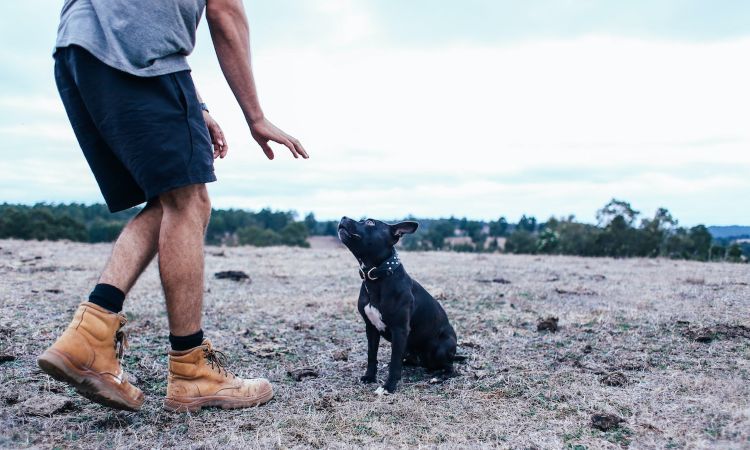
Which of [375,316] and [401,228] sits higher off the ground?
[401,228]

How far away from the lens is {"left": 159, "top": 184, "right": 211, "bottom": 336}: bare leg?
2.96m

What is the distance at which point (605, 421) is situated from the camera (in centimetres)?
299

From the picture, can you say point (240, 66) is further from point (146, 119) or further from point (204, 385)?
point (204, 385)

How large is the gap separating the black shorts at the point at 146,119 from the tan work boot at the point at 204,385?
873mm

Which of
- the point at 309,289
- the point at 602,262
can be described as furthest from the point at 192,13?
the point at 602,262

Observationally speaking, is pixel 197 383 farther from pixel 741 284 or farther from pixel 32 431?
pixel 741 284

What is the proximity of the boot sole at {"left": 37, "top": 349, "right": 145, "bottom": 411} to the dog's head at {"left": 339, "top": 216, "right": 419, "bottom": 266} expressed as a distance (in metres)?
1.83

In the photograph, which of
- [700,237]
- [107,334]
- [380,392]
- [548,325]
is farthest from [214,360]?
[700,237]

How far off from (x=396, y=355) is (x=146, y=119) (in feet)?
6.93

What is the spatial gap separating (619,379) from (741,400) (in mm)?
680

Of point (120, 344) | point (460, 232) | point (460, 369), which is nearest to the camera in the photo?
point (120, 344)

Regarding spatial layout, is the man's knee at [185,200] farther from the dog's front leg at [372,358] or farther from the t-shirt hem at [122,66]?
the dog's front leg at [372,358]

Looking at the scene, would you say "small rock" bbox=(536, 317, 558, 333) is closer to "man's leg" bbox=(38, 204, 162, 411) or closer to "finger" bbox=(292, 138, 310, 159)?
"finger" bbox=(292, 138, 310, 159)

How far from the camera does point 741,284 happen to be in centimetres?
817
